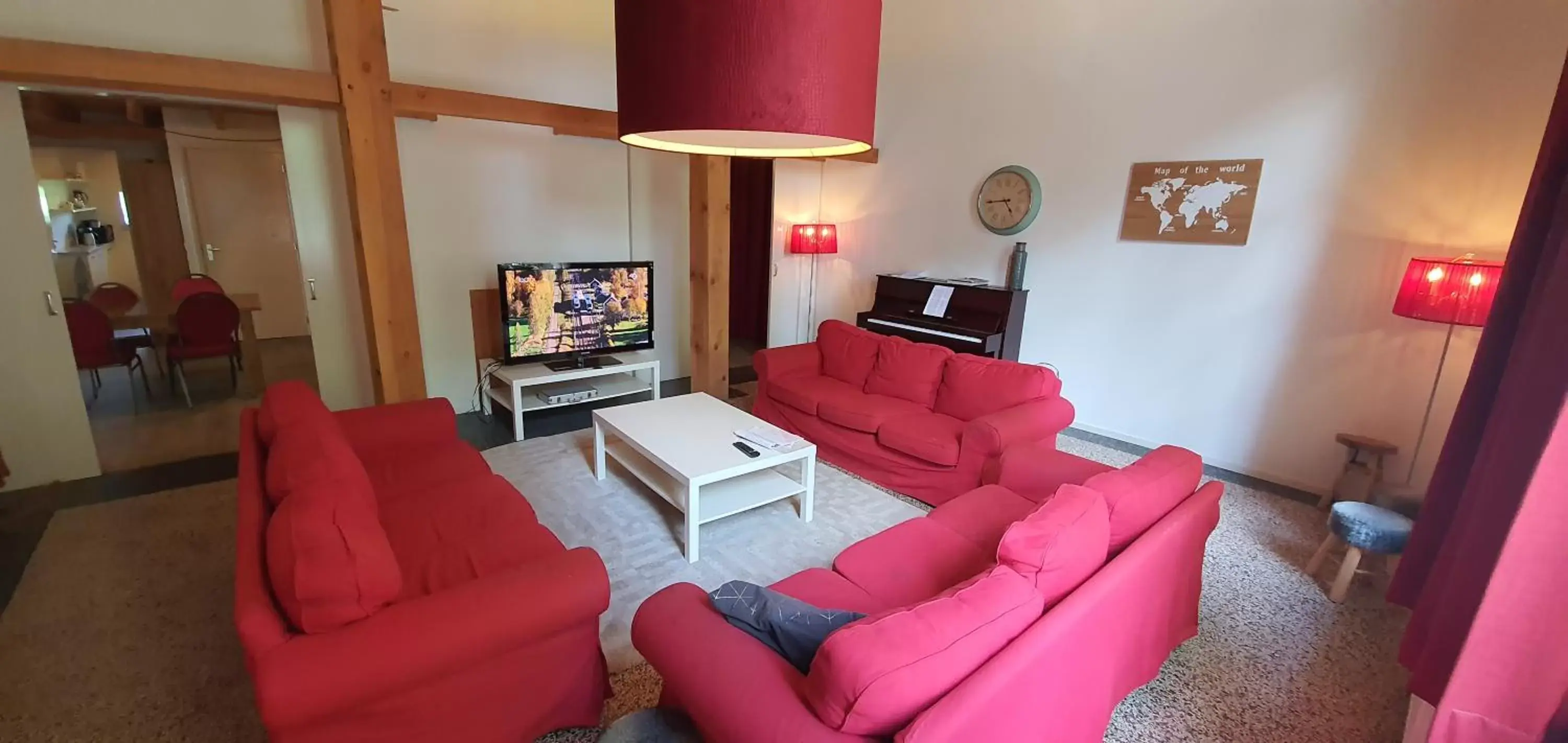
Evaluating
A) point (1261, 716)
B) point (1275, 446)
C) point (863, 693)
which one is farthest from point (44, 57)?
point (1275, 446)

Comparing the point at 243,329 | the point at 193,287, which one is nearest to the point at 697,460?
the point at 243,329

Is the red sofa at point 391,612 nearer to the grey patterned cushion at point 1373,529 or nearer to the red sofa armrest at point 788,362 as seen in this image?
the red sofa armrest at point 788,362

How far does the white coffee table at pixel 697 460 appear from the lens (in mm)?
2830

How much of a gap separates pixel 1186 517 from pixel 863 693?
133cm

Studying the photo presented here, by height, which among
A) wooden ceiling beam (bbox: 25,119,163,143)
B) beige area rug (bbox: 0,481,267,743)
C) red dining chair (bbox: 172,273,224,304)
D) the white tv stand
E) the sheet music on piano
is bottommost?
beige area rug (bbox: 0,481,267,743)

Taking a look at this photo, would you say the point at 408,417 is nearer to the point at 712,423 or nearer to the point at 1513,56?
the point at 712,423

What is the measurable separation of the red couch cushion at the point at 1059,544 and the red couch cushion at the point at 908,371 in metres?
2.09

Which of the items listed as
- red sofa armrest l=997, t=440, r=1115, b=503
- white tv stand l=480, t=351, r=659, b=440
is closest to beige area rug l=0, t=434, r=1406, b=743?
red sofa armrest l=997, t=440, r=1115, b=503

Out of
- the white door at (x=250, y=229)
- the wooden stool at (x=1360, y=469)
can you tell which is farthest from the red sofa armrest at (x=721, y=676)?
the white door at (x=250, y=229)

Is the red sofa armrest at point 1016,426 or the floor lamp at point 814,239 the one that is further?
the floor lamp at point 814,239

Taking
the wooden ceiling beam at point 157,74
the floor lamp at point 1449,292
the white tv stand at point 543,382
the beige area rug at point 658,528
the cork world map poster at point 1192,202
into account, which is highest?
the wooden ceiling beam at point 157,74

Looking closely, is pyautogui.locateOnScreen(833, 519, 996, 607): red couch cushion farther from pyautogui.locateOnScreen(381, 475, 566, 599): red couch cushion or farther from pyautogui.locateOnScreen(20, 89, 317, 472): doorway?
pyautogui.locateOnScreen(20, 89, 317, 472): doorway

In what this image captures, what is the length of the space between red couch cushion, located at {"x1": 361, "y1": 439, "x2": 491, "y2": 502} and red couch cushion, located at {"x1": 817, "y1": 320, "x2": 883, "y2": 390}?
2.33 metres

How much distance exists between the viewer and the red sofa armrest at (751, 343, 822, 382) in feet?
13.9
